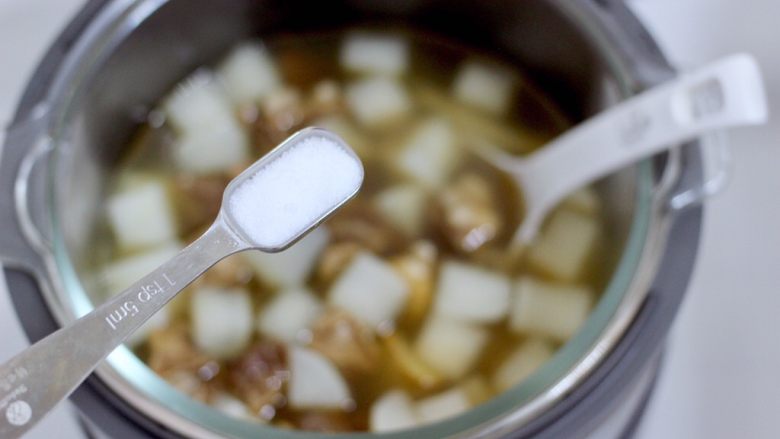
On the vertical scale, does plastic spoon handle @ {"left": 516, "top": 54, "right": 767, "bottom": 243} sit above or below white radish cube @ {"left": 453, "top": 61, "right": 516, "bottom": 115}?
below

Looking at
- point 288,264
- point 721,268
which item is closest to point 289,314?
point 288,264

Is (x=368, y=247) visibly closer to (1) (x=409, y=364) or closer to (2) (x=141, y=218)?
(1) (x=409, y=364)

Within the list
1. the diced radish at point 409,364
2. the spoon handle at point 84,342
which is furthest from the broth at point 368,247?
the spoon handle at point 84,342

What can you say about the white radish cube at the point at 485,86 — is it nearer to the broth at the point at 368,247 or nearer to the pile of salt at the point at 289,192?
the broth at the point at 368,247

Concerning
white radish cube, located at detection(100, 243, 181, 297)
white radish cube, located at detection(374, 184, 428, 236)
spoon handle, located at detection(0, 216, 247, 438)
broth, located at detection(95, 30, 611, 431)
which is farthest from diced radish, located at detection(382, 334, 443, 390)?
spoon handle, located at detection(0, 216, 247, 438)

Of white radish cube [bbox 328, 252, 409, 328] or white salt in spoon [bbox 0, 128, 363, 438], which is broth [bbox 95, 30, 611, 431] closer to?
white radish cube [bbox 328, 252, 409, 328]
